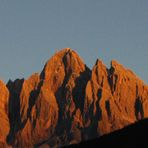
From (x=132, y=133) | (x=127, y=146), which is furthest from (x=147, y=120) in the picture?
(x=127, y=146)

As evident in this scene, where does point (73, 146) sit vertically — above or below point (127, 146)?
above

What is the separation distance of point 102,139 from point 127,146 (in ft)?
49.9

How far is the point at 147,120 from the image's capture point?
114 m

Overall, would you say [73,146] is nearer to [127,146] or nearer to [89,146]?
[89,146]

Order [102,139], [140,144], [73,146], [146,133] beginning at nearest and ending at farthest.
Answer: [140,144] → [146,133] → [102,139] → [73,146]

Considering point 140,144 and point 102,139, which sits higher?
point 102,139

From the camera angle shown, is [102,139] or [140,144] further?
[102,139]

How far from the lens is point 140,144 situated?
95312 mm

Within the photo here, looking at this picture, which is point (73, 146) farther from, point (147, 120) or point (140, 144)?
point (140, 144)

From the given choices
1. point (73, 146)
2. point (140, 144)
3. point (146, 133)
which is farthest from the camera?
point (73, 146)

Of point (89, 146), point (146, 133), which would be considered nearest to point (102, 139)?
point (89, 146)

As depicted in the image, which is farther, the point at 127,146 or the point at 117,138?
the point at 117,138

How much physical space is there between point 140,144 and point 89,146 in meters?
19.1

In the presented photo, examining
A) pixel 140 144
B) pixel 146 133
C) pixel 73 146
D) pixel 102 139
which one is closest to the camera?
pixel 140 144
